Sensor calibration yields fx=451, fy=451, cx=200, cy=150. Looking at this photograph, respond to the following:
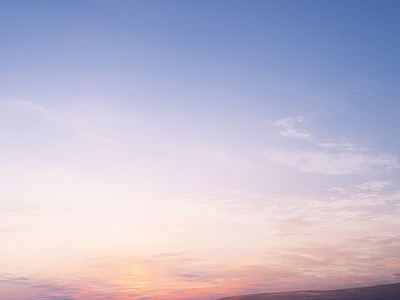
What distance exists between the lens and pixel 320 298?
131 metres

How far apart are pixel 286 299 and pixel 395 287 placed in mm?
32422

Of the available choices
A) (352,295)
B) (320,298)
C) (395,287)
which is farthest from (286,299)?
(395,287)

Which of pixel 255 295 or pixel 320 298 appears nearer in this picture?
pixel 320 298

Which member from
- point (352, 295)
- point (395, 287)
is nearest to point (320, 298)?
point (352, 295)

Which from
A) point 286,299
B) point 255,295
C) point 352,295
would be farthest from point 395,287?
point 255,295

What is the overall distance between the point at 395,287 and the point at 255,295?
4232 centimetres

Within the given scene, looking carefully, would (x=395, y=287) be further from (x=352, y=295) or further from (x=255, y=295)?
(x=255, y=295)

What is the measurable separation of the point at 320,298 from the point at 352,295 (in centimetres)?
903

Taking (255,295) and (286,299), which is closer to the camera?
(286,299)

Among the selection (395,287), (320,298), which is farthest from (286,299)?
(395,287)

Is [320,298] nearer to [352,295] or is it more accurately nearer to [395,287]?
[352,295]

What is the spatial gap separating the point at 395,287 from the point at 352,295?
14516 millimetres

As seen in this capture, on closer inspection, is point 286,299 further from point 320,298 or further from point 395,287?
point 395,287

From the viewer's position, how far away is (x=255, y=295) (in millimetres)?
146000
